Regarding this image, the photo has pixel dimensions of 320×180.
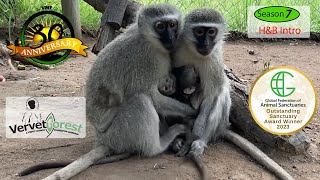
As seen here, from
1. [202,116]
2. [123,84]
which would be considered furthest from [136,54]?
[202,116]

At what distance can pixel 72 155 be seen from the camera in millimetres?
A: 4324

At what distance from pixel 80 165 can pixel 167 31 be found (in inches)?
50.4

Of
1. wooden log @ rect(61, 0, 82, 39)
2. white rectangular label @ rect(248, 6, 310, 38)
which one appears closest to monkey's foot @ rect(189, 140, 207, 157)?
wooden log @ rect(61, 0, 82, 39)

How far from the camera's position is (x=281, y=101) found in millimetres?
4652

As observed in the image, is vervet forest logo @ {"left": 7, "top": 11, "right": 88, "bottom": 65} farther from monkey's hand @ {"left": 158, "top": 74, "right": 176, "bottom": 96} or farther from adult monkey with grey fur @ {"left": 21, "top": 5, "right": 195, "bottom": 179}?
monkey's hand @ {"left": 158, "top": 74, "right": 176, "bottom": 96}

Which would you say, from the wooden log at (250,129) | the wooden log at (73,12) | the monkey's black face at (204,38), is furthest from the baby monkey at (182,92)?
the wooden log at (73,12)

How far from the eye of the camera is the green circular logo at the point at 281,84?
4.61 meters

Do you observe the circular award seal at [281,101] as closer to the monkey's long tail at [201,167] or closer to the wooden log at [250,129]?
the wooden log at [250,129]

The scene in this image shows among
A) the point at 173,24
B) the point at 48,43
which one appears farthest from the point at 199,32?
the point at 48,43

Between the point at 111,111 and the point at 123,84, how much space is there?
28 cm

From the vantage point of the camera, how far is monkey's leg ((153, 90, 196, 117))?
4039 mm

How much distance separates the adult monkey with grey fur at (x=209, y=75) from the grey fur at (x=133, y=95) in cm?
16

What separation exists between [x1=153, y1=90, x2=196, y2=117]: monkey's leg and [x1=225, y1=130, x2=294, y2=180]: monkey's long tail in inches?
20.8

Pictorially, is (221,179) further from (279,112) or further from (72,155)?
(72,155)
